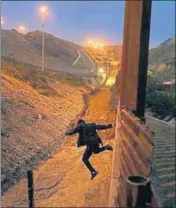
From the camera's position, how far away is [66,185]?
33.7 ft

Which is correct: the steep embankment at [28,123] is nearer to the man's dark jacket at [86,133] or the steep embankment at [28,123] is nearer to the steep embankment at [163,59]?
the man's dark jacket at [86,133]

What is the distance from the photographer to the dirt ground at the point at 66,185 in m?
8.80

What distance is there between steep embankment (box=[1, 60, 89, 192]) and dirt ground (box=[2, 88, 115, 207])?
1.69 feet

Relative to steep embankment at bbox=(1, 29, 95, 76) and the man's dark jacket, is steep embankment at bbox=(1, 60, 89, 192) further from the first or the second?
steep embankment at bbox=(1, 29, 95, 76)

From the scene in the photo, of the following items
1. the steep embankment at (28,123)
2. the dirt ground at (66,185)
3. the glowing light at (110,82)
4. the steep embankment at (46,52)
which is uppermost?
the steep embankment at (46,52)

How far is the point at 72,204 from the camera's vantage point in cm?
870

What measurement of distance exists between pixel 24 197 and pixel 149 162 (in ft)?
26.5

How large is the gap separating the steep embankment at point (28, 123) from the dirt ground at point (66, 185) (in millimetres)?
515

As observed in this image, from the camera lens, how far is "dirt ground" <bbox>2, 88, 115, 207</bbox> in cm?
880

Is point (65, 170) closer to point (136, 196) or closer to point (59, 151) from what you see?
point (59, 151)

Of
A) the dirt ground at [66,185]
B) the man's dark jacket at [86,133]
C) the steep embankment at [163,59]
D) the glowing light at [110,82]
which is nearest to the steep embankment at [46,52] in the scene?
the glowing light at [110,82]

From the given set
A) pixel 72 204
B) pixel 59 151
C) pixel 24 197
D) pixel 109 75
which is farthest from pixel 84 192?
pixel 109 75

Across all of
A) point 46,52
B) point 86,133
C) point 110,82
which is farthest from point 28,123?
point 46,52

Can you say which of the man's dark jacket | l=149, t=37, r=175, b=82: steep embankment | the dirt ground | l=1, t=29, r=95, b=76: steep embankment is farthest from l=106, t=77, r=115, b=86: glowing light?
the man's dark jacket
